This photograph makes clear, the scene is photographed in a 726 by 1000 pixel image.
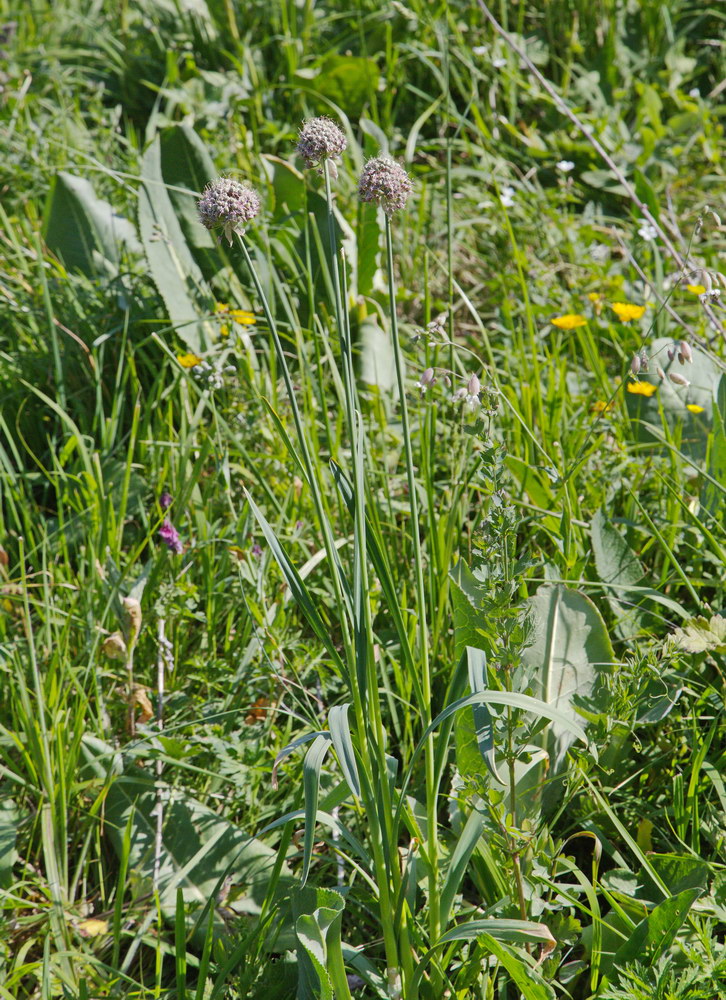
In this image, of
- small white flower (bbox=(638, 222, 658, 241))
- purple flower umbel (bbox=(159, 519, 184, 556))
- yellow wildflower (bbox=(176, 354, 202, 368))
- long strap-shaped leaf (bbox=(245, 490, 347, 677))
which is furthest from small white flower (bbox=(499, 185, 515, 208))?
long strap-shaped leaf (bbox=(245, 490, 347, 677))

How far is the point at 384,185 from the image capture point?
0.98 meters

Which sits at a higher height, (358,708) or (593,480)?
(358,708)

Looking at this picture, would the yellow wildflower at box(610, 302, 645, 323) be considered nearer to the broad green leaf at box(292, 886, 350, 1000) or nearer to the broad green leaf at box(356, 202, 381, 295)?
the broad green leaf at box(356, 202, 381, 295)

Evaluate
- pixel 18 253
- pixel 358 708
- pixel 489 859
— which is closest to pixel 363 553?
pixel 358 708

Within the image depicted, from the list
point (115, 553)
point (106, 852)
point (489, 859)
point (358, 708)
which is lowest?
point (106, 852)

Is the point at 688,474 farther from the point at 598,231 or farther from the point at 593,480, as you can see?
the point at 598,231

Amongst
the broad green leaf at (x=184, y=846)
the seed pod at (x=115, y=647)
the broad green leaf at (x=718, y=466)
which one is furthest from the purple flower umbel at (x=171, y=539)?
the broad green leaf at (x=718, y=466)

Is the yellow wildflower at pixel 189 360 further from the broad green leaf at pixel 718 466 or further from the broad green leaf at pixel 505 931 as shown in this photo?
the broad green leaf at pixel 505 931

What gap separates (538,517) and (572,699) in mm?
426

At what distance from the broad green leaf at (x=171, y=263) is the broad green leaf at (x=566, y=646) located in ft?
3.74

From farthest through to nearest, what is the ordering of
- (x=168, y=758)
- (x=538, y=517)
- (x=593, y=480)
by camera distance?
(x=593, y=480), (x=538, y=517), (x=168, y=758)

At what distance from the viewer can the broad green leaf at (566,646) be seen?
54.4 inches

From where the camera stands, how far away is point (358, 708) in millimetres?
1049

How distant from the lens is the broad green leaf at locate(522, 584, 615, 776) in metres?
1.38
